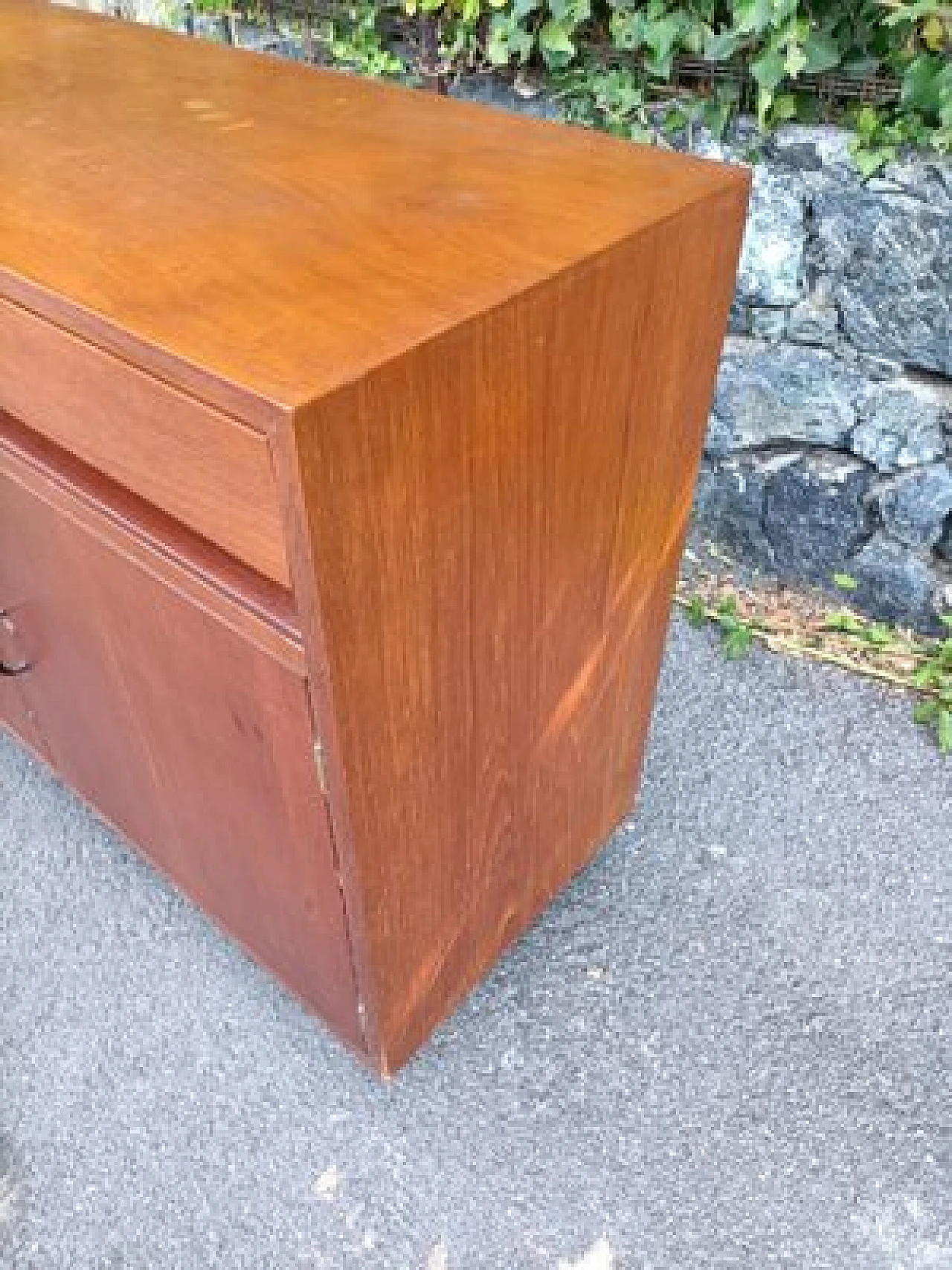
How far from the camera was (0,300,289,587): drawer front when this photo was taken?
59 centimetres

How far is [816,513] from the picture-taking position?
1510 mm

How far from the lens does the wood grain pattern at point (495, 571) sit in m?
0.61

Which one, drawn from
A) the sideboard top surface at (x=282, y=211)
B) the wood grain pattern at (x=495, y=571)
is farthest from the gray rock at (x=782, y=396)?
the sideboard top surface at (x=282, y=211)

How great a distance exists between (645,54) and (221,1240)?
4.47 feet

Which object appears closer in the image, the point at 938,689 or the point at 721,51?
the point at 721,51

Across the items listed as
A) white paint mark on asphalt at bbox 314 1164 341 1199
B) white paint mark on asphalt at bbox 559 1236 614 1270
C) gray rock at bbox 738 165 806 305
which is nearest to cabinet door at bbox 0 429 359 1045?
white paint mark on asphalt at bbox 314 1164 341 1199

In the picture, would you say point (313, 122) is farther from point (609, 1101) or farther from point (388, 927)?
point (609, 1101)

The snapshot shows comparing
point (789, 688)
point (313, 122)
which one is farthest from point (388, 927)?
point (789, 688)

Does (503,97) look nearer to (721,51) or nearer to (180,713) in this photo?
(721,51)

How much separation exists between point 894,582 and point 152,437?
3.76 ft

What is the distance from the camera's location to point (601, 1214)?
0.97 metres

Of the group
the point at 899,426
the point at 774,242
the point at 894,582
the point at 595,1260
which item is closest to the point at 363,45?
the point at 774,242

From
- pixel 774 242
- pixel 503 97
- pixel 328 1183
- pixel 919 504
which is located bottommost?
pixel 328 1183

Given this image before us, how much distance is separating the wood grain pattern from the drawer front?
0.17 ft
